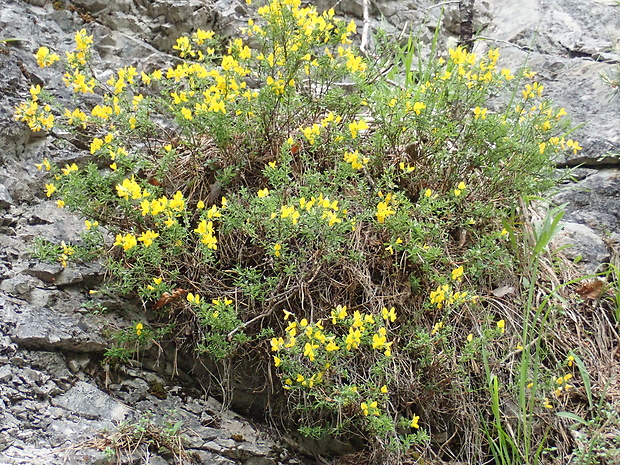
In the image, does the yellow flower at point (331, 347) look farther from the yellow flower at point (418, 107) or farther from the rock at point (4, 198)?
the rock at point (4, 198)

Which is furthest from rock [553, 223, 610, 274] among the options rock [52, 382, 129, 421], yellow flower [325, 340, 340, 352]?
rock [52, 382, 129, 421]

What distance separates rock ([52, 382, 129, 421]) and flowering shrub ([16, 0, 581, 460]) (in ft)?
0.83

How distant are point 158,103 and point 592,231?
2387 mm

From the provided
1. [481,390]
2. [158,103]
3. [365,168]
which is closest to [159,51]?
[158,103]

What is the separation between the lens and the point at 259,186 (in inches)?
94.5

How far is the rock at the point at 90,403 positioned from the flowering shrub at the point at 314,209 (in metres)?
0.25

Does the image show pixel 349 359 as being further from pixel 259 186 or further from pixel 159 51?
pixel 159 51

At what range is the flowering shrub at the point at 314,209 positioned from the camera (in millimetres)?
1935

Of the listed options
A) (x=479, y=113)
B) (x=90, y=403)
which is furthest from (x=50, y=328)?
(x=479, y=113)

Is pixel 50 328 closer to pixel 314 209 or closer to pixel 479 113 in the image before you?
pixel 314 209

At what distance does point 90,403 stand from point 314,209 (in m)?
1.04

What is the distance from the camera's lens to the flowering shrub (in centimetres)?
193

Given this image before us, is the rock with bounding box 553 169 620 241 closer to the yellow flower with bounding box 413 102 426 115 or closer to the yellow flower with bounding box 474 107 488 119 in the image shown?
the yellow flower with bounding box 474 107 488 119

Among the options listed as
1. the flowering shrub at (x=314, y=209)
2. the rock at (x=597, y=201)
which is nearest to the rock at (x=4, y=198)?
the flowering shrub at (x=314, y=209)
